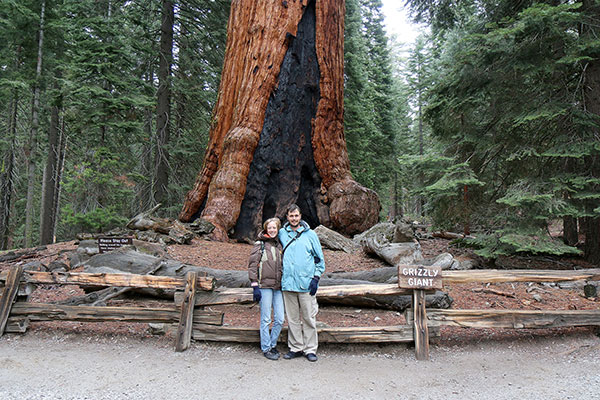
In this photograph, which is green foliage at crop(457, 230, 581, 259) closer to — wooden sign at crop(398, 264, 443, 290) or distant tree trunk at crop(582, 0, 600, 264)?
distant tree trunk at crop(582, 0, 600, 264)

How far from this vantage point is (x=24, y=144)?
18156 mm

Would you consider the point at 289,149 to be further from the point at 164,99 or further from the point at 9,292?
the point at 9,292

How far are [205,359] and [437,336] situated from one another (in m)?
2.87

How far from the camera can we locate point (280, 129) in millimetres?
11133

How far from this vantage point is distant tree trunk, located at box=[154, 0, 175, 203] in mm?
13133

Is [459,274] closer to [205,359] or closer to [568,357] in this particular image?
[568,357]

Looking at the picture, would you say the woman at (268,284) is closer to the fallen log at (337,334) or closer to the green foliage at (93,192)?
the fallen log at (337,334)

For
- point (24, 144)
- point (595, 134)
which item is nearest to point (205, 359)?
point (595, 134)

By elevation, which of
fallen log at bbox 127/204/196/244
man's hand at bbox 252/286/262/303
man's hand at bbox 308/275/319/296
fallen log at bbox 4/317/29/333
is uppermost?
fallen log at bbox 127/204/196/244

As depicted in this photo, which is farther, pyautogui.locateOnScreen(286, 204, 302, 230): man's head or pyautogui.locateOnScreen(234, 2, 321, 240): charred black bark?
pyautogui.locateOnScreen(234, 2, 321, 240): charred black bark

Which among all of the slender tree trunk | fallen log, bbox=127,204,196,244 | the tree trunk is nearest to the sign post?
fallen log, bbox=127,204,196,244

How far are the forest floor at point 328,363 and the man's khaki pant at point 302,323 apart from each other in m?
0.20

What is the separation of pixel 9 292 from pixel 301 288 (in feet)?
13.2

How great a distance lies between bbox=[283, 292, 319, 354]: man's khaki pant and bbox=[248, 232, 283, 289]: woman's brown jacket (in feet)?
0.85
